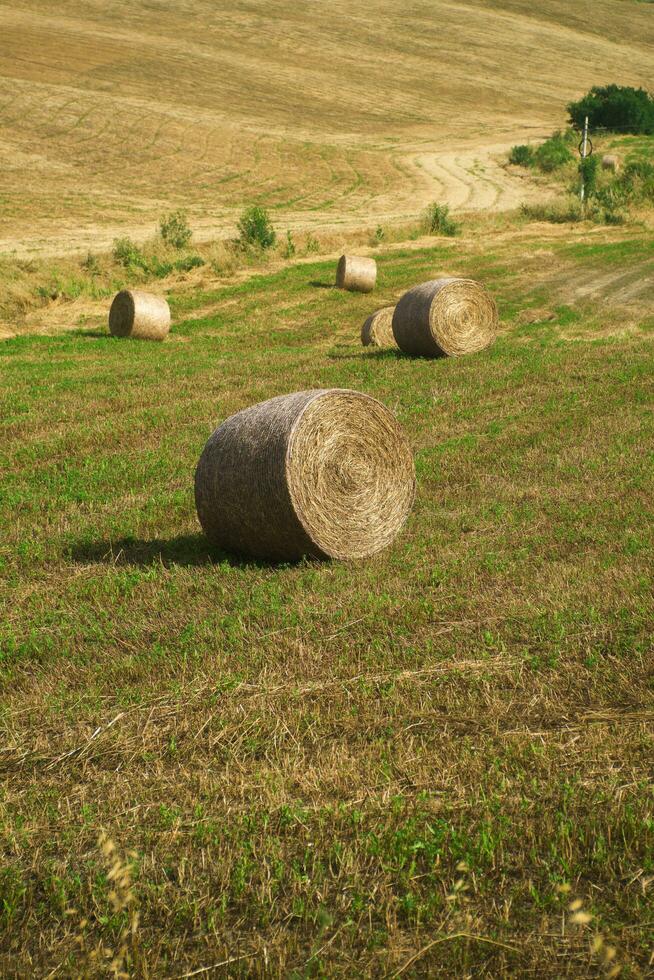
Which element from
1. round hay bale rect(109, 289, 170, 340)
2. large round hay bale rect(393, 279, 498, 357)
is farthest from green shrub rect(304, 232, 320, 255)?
large round hay bale rect(393, 279, 498, 357)

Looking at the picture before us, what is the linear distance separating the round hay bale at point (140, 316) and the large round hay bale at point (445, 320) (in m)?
6.22

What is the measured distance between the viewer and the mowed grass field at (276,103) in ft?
146

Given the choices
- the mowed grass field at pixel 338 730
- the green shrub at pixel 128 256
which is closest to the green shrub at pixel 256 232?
the green shrub at pixel 128 256

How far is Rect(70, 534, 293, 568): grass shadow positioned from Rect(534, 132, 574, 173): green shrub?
5317 centimetres

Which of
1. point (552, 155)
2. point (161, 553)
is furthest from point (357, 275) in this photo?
point (552, 155)

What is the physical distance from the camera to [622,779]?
→ 179 inches

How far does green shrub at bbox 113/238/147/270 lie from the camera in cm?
3020

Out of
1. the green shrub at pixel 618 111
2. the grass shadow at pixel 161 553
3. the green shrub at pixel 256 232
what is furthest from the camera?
the green shrub at pixel 618 111

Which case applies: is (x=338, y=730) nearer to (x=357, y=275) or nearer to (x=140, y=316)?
(x=140, y=316)

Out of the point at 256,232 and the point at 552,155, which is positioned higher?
the point at 552,155

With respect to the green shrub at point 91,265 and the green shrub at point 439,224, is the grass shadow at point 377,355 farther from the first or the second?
the green shrub at point 439,224

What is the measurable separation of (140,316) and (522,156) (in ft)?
140

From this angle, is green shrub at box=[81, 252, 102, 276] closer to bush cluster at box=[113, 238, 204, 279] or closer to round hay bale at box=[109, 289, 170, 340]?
bush cluster at box=[113, 238, 204, 279]

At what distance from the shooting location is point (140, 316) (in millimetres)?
22016
